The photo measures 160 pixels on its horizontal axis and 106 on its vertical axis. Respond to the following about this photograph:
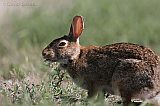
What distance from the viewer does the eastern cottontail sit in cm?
902

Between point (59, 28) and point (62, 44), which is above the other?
point (59, 28)

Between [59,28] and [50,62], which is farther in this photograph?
[59,28]

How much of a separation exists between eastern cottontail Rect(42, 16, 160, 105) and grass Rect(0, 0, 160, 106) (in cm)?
76

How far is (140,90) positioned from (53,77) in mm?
1392

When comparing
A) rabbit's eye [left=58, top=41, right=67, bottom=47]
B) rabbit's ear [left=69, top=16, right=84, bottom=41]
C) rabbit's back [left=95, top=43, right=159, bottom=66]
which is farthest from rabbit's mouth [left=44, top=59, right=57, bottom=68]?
rabbit's back [left=95, top=43, right=159, bottom=66]

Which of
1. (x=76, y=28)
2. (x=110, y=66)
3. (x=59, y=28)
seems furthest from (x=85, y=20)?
(x=110, y=66)

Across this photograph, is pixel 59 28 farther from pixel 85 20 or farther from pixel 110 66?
pixel 110 66

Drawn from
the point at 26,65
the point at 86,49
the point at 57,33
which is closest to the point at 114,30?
the point at 57,33

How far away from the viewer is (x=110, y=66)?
30.8 ft

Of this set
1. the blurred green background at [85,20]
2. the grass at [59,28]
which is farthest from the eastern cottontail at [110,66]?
the blurred green background at [85,20]

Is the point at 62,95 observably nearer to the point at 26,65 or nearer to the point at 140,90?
the point at 140,90

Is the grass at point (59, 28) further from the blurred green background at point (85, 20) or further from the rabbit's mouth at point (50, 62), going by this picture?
the rabbit's mouth at point (50, 62)

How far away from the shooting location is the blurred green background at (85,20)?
13406 mm

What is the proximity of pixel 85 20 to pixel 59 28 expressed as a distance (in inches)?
20.5
